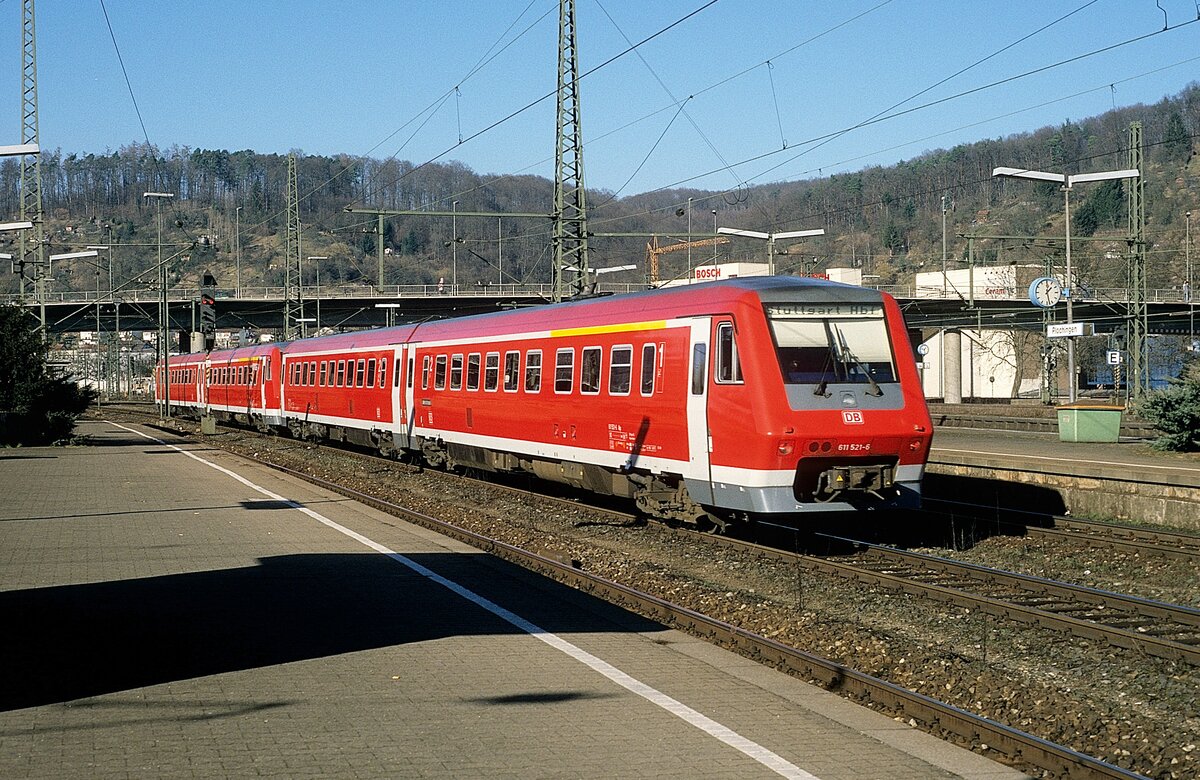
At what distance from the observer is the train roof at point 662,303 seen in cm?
1513

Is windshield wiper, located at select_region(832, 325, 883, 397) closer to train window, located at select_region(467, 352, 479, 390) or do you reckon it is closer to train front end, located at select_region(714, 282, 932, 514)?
train front end, located at select_region(714, 282, 932, 514)

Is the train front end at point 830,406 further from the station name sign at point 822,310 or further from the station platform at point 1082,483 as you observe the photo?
the station platform at point 1082,483

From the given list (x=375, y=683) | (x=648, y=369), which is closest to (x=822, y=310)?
(x=648, y=369)

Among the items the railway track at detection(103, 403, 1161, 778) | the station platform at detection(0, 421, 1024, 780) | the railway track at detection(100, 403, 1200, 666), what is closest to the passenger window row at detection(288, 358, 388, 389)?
the station platform at detection(0, 421, 1024, 780)

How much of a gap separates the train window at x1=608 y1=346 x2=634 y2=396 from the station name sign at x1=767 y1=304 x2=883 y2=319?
2936 mm

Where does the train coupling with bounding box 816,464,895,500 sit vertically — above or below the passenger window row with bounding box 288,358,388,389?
below

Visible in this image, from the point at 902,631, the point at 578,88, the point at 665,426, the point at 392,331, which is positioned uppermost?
the point at 578,88

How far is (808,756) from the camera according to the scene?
7074mm

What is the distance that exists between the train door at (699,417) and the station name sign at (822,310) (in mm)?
941

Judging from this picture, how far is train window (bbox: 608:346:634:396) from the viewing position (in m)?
17.4

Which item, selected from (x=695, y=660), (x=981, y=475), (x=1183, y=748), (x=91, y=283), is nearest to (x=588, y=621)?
(x=695, y=660)

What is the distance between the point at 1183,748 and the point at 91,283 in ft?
599

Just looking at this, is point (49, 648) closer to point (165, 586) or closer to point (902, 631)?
point (165, 586)

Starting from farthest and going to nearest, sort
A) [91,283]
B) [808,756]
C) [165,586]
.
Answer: [91,283], [165,586], [808,756]
